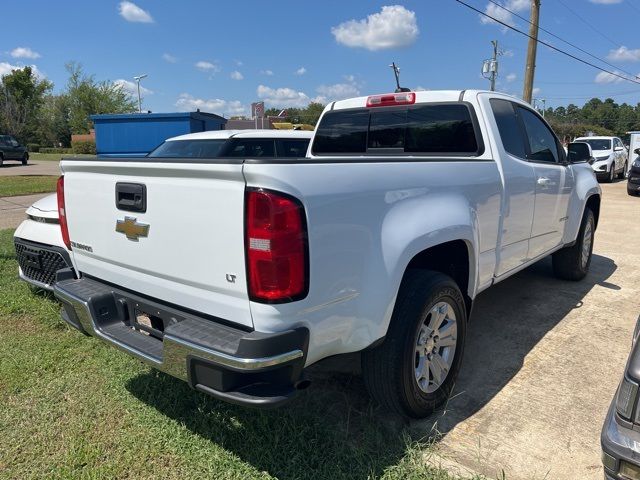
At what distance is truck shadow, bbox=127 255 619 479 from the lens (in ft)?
8.30

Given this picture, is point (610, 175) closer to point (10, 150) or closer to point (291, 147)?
point (291, 147)

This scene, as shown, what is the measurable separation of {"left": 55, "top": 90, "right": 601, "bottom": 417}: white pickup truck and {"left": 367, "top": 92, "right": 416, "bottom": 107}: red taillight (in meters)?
0.21

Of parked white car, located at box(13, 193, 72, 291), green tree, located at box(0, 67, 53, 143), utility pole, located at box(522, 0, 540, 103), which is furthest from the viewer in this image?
green tree, located at box(0, 67, 53, 143)

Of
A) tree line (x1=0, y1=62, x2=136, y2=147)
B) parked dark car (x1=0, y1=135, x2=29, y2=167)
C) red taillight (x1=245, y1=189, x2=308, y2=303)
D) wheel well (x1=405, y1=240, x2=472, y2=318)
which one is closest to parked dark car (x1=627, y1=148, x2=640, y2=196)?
wheel well (x1=405, y1=240, x2=472, y2=318)

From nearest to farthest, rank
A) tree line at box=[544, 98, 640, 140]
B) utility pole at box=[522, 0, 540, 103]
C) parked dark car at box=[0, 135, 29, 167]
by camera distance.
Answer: utility pole at box=[522, 0, 540, 103] → parked dark car at box=[0, 135, 29, 167] → tree line at box=[544, 98, 640, 140]

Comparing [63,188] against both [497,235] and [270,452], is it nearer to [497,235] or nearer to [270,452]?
[270,452]

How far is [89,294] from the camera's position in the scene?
9.07 feet

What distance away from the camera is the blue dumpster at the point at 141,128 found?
1134cm

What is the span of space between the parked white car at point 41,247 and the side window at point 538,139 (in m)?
4.05

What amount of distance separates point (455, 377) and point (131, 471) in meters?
1.96

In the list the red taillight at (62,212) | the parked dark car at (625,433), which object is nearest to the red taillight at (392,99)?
the red taillight at (62,212)

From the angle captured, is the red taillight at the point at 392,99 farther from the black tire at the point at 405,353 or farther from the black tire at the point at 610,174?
the black tire at the point at 610,174

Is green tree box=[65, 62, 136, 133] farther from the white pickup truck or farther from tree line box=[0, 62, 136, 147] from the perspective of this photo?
the white pickup truck

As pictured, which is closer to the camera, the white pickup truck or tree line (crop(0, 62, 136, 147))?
the white pickup truck
